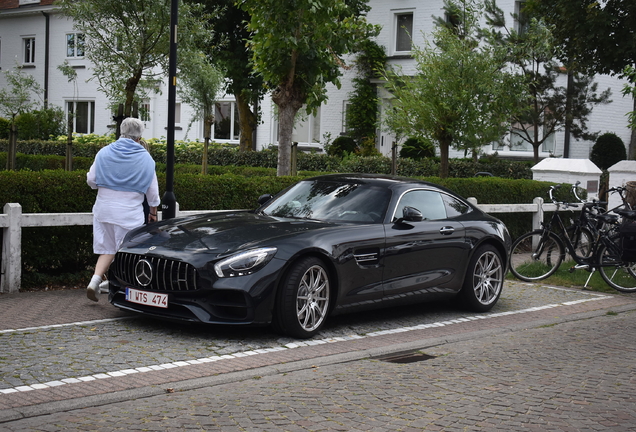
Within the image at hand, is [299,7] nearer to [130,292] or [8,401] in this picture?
[130,292]

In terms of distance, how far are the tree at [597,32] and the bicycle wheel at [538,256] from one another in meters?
10.2

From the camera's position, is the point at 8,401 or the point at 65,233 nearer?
the point at 8,401

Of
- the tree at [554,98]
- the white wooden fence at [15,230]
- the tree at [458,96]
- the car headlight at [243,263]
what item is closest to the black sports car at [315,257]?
the car headlight at [243,263]

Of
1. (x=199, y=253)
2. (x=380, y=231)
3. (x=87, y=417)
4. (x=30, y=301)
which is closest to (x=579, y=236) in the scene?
(x=380, y=231)

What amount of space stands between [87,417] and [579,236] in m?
8.76

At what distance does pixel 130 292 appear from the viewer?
7.59 meters

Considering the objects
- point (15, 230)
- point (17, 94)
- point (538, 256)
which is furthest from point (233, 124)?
point (15, 230)

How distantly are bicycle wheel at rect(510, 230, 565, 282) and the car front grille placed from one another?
20.2 feet

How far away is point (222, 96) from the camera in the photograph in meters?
33.6

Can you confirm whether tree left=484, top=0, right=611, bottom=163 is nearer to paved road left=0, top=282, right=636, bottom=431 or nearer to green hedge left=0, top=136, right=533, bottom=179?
green hedge left=0, top=136, right=533, bottom=179

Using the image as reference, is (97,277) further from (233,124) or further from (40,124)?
(233,124)

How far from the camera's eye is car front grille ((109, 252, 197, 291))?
7184 millimetres

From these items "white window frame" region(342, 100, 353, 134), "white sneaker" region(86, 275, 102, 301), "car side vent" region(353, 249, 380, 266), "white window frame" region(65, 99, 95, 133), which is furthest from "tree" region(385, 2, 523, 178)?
"white window frame" region(65, 99, 95, 133)

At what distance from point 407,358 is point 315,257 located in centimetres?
121
